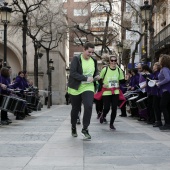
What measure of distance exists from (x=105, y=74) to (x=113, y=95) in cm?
60

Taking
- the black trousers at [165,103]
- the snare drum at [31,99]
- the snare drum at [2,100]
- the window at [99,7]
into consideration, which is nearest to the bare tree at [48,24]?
the window at [99,7]

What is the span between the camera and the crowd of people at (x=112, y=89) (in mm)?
8188

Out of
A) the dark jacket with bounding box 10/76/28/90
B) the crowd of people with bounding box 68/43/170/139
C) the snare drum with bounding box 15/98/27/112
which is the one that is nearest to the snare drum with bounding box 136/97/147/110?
the crowd of people with bounding box 68/43/170/139

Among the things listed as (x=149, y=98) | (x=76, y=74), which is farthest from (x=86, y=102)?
(x=149, y=98)

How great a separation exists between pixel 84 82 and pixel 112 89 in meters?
2.25

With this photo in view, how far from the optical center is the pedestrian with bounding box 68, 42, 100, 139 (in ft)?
26.6

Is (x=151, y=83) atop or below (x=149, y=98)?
atop

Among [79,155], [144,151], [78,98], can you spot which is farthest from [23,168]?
[78,98]

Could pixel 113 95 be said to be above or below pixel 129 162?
above

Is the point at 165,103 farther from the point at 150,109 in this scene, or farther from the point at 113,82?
the point at 150,109

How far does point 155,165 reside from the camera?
554cm

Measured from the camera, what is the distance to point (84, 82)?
26.8ft

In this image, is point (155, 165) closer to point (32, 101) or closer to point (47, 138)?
point (47, 138)

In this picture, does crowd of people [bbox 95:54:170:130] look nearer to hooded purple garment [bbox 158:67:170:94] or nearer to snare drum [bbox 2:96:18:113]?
hooded purple garment [bbox 158:67:170:94]
